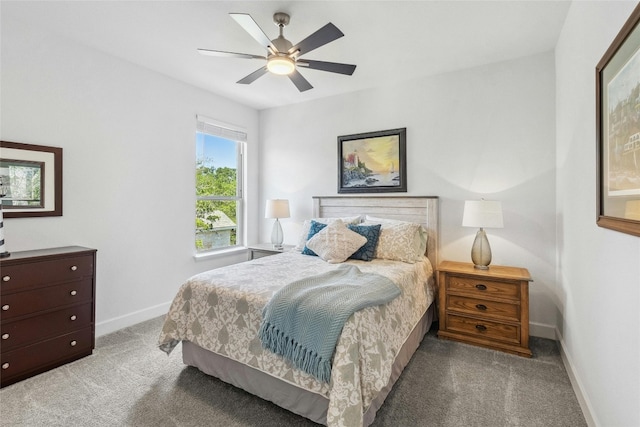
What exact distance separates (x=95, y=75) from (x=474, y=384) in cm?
420

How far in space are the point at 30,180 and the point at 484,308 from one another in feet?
13.3

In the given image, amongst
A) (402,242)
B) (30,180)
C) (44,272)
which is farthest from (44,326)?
(402,242)

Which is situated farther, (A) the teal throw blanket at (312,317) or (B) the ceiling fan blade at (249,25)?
(B) the ceiling fan blade at (249,25)

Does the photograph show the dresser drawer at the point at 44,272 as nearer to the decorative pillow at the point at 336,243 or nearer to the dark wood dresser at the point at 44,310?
the dark wood dresser at the point at 44,310

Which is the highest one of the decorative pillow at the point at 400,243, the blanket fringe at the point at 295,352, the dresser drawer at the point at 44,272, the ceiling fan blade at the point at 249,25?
the ceiling fan blade at the point at 249,25

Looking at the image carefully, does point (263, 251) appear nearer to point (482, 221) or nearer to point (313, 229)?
point (313, 229)

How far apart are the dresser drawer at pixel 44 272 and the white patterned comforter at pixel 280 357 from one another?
0.97m

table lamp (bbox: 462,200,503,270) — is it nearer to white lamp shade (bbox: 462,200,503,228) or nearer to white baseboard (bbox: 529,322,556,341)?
white lamp shade (bbox: 462,200,503,228)

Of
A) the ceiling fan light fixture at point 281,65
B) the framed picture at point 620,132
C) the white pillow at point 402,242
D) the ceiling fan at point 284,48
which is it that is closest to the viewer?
the framed picture at point 620,132

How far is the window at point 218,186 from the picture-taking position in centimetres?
398

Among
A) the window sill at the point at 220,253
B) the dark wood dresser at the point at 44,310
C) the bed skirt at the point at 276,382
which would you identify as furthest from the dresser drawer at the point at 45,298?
the window sill at the point at 220,253

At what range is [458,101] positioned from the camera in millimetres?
3221

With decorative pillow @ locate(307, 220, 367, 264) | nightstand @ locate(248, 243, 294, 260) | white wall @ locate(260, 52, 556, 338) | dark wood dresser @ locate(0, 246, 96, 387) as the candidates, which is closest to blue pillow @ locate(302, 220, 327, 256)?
decorative pillow @ locate(307, 220, 367, 264)

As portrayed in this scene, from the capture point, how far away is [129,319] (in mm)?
3115
